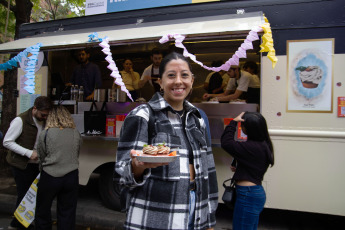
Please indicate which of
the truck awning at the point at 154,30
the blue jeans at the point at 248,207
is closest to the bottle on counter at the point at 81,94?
the truck awning at the point at 154,30

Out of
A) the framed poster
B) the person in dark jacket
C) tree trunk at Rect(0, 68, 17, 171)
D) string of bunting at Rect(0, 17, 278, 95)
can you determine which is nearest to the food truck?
the framed poster

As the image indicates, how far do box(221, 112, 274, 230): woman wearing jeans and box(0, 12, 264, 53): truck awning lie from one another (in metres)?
1.24

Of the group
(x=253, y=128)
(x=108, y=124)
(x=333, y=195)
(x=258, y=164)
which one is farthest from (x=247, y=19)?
(x=108, y=124)

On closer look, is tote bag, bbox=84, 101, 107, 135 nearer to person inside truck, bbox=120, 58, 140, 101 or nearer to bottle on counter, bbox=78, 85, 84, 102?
bottle on counter, bbox=78, 85, 84, 102

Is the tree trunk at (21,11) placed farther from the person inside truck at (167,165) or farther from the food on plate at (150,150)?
the food on plate at (150,150)

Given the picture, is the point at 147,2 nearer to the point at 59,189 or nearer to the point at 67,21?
the point at 67,21

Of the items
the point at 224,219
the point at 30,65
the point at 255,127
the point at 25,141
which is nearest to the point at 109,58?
the point at 30,65

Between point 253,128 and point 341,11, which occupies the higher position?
point 341,11

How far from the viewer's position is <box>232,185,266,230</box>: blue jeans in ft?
9.20

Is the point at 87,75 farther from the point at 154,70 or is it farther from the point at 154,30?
the point at 154,30

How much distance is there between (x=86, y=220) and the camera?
4.77m

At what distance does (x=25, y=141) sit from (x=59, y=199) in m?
1.03

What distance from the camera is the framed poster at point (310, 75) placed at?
3.84 m

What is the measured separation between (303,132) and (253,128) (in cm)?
134
